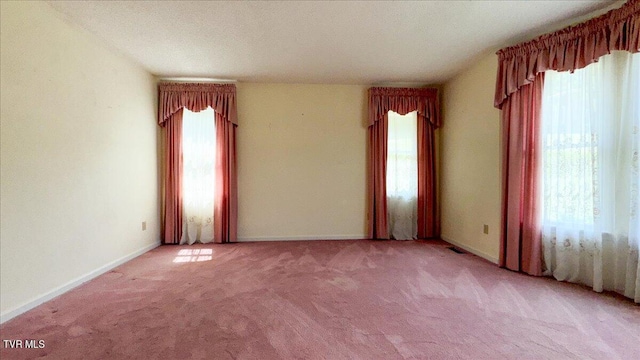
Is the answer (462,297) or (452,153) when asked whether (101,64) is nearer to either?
(462,297)

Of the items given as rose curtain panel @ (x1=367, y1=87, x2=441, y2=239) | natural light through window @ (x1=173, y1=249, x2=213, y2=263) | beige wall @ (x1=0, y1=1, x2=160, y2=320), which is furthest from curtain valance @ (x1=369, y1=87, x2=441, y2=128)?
beige wall @ (x1=0, y1=1, x2=160, y2=320)

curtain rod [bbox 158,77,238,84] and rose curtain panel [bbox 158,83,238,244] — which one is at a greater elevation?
curtain rod [bbox 158,77,238,84]

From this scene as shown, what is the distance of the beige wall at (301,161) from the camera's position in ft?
13.5

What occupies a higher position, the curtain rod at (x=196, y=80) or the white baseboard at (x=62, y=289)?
the curtain rod at (x=196, y=80)

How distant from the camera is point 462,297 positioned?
217 cm

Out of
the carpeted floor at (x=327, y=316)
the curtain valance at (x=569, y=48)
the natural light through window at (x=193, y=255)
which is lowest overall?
the natural light through window at (x=193, y=255)

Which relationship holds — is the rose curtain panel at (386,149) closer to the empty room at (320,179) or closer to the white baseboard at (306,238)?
the empty room at (320,179)

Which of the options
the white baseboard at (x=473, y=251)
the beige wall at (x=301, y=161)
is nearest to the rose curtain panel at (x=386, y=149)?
the beige wall at (x=301, y=161)

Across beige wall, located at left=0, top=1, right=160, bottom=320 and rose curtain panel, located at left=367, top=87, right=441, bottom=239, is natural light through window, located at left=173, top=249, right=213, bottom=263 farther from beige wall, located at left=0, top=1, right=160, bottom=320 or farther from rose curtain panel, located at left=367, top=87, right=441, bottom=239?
rose curtain panel, located at left=367, top=87, right=441, bottom=239

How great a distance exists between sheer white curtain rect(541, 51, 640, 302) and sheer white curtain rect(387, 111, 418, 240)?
178 centimetres

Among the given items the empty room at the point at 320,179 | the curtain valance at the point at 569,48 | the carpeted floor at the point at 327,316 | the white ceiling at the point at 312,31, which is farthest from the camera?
the white ceiling at the point at 312,31

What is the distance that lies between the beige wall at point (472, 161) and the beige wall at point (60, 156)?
438cm

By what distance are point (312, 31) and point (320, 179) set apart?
2204 millimetres

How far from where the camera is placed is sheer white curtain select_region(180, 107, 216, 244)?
12.9 feet
